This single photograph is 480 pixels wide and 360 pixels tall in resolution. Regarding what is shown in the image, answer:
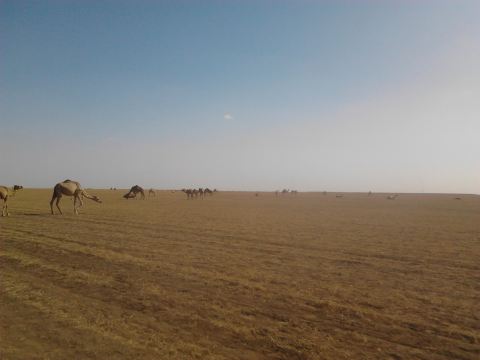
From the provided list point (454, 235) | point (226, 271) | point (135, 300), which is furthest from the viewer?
point (454, 235)

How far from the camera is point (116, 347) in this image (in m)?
5.30

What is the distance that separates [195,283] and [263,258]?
11.2 feet

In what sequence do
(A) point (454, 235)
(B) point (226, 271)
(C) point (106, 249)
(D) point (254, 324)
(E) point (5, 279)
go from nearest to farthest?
Result: (D) point (254, 324) → (E) point (5, 279) → (B) point (226, 271) → (C) point (106, 249) → (A) point (454, 235)

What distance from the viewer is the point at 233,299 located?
24.7 ft

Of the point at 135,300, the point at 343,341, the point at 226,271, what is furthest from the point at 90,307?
the point at 343,341

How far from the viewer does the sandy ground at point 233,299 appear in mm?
5465

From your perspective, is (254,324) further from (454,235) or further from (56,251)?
(454,235)

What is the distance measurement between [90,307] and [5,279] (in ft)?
10.2

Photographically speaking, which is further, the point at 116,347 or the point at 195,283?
the point at 195,283

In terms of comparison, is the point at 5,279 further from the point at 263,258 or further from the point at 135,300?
the point at 263,258

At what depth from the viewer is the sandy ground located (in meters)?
5.46

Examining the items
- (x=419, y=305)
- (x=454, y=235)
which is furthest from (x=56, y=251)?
(x=454, y=235)

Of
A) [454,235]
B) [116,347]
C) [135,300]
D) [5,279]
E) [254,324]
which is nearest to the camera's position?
[116,347]

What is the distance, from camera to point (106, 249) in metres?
12.3
